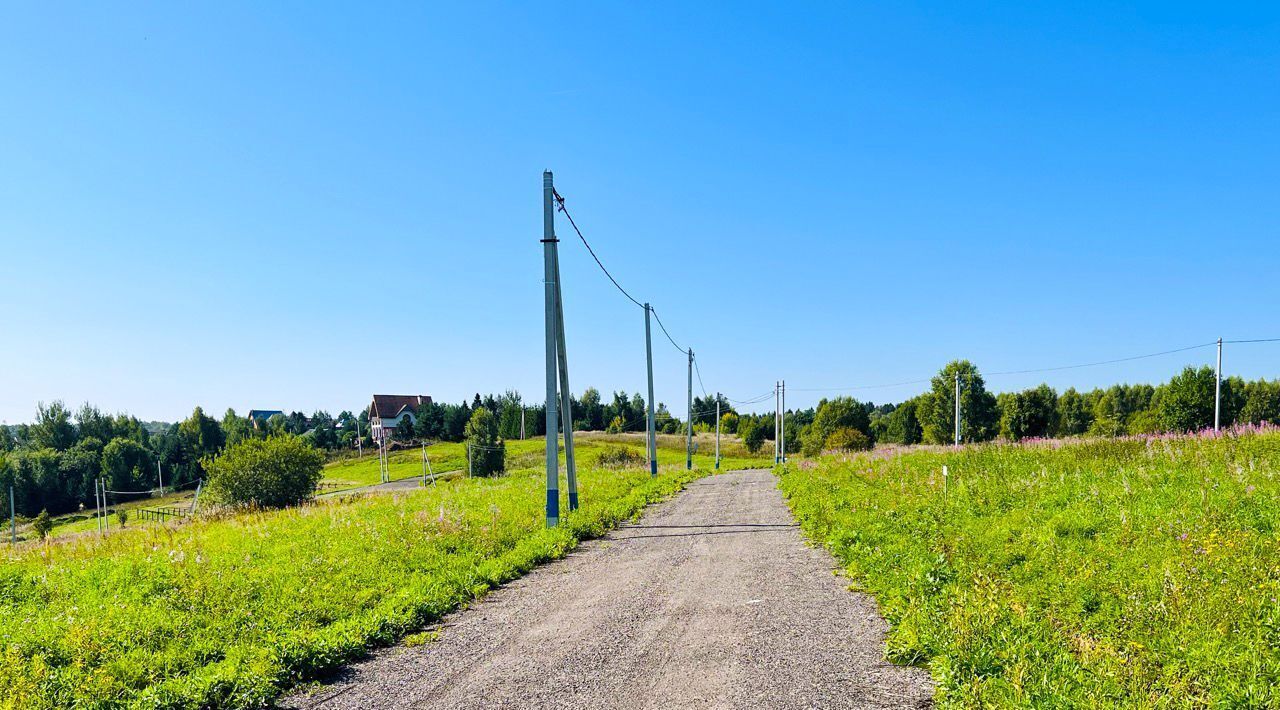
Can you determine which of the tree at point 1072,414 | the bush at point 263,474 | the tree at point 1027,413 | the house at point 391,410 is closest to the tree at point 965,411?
the tree at point 1027,413

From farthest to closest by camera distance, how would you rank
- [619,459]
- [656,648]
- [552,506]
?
1. [619,459]
2. [552,506]
3. [656,648]

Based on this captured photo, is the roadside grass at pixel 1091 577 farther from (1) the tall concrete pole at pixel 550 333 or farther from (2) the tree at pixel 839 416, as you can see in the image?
(2) the tree at pixel 839 416

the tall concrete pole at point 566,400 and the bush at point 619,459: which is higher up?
the tall concrete pole at point 566,400

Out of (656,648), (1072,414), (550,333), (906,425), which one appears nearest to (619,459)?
(550,333)

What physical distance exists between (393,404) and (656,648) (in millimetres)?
149546

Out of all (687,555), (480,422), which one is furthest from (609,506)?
(480,422)

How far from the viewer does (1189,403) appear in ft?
184

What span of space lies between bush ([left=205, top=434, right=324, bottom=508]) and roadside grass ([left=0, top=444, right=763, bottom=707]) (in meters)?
20.6

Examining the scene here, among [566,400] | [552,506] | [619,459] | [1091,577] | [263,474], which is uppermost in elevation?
[566,400]

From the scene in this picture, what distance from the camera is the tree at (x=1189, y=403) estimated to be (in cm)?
5534

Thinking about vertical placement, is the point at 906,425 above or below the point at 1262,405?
below

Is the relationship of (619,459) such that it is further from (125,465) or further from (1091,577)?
(125,465)

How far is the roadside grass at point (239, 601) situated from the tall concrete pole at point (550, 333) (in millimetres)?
771

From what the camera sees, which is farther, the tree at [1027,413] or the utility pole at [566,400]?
the tree at [1027,413]
